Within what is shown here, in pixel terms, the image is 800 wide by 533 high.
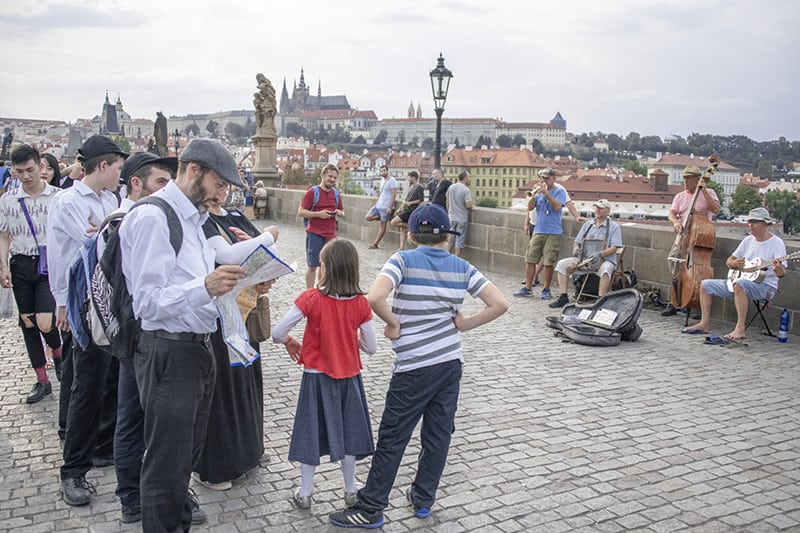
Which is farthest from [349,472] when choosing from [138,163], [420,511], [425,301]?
[138,163]

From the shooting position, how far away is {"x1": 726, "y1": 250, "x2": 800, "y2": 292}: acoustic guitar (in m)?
8.34

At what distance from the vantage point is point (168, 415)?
3.14 metres

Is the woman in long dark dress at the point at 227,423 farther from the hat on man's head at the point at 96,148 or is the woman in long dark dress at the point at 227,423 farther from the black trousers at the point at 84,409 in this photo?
the hat on man's head at the point at 96,148

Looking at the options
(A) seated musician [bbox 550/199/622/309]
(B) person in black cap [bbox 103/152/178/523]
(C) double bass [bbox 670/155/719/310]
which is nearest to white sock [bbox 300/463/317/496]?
(B) person in black cap [bbox 103/152/178/523]

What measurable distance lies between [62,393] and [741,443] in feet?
14.8

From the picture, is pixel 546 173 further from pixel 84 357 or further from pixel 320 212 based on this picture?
pixel 84 357

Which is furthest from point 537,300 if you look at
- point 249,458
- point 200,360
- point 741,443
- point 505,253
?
point 200,360

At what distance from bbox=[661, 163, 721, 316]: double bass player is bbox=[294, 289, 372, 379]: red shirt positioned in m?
6.17

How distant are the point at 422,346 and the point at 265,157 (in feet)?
71.3

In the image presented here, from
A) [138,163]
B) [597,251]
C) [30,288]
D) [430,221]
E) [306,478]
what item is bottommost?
[306,478]

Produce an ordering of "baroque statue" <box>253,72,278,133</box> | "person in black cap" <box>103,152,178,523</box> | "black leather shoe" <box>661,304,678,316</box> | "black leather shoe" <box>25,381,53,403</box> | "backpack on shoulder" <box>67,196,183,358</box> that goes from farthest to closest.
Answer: "baroque statue" <box>253,72,278,133</box> → "black leather shoe" <box>661,304,678,316</box> → "black leather shoe" <box>25,381,53,403</box> → "person in black cap" <box>103,152,178,523</box> → "backpack on shoulder" <box>67,196,183,358</box>

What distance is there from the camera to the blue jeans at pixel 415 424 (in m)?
3.98

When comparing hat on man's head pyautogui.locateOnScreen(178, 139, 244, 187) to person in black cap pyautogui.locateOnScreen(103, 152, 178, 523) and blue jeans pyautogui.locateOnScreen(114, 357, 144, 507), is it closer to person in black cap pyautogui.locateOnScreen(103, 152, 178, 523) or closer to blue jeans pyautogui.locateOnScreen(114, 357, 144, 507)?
person in black cap pyautogui.locateOnScreen(103, 152, 178, 523)

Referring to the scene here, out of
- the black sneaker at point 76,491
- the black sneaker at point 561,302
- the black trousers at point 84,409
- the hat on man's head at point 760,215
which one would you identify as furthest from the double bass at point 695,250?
the black sneaker at point 76,491
